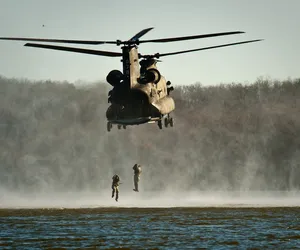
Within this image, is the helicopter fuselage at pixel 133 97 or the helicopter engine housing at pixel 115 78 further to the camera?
the helicopter engine housing at pixel 115 78

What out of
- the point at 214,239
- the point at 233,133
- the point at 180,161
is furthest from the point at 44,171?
the point at 214,239

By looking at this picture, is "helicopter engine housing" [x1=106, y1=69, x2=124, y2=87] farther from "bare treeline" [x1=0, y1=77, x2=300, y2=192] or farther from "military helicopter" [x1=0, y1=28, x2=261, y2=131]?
"bare treeline" [x1=0, y1=77, x2=300, y2=192]

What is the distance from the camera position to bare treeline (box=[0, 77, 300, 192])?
107125 mm

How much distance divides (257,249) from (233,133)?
85.5 metres

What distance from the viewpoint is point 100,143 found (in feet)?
358

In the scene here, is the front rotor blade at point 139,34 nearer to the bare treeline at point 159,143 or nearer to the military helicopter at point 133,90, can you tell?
the military helicopter at point 133,90

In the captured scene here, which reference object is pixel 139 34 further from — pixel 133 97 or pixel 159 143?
pixel 159 143

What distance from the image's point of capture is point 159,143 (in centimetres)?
11894

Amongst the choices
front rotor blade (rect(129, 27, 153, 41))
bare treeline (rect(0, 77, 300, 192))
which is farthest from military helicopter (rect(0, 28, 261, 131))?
bare treeline (rect(0, 77, 300, 192))

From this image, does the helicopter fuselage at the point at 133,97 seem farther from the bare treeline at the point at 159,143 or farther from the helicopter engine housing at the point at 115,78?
the bare treeline at the point at 159,143

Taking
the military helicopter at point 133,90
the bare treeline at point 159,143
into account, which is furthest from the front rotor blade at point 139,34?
the bare treeline at point 159,143

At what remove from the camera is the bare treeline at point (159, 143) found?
10712cm

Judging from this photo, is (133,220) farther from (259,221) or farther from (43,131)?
(43,131)

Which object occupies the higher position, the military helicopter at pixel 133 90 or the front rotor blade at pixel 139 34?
the front rotor blade at pixel 139 34
